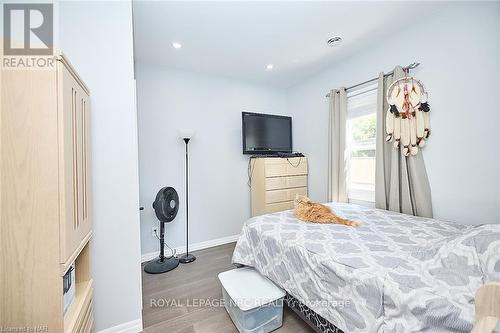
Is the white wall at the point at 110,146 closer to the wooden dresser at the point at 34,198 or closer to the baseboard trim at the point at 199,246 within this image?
the wooden dresser at the point at 34,198

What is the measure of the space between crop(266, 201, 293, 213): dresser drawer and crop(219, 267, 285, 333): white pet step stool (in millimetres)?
1436

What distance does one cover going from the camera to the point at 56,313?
95 centimetres

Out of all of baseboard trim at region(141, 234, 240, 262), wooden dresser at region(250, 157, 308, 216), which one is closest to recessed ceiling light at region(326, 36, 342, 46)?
wooden dresser at region(250, 157, 308, 216)

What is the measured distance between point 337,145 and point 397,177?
867 mm

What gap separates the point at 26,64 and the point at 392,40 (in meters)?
3.11

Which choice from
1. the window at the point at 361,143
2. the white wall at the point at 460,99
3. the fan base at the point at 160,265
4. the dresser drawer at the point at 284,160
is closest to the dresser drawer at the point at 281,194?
the dresser drawer at the point at 284,160

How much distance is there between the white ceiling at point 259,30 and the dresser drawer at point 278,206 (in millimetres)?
2027

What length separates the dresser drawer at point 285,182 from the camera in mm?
3213

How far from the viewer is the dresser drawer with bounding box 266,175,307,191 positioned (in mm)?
3213

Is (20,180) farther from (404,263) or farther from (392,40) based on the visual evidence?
(392,40)

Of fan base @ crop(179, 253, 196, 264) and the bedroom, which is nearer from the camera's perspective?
the bedroom

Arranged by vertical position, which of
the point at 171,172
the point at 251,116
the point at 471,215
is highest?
the point at 251,116

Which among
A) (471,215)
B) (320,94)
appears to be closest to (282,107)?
(320,94)

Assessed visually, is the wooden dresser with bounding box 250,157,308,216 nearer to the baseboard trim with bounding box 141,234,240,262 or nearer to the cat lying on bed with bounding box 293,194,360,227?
the baseboard trim with bounding box 141,234,240,262
